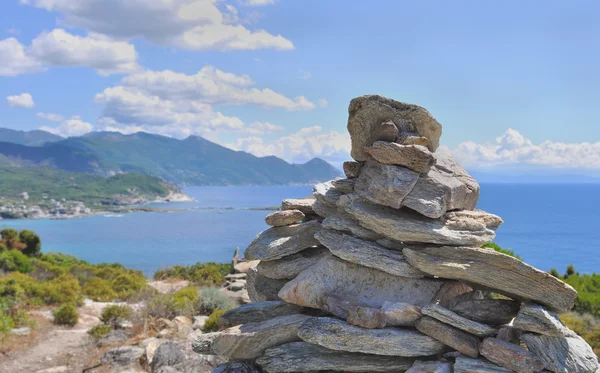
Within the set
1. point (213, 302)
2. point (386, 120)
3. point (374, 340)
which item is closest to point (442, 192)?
point (386, 120)

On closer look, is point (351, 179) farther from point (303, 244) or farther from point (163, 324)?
point (163, 324)

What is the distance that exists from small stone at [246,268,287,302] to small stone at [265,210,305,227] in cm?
102

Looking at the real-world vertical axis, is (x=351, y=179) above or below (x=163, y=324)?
above

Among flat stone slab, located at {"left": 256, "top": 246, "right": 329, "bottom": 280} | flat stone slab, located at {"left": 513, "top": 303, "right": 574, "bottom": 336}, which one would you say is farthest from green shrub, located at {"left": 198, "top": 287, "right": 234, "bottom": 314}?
flat stone slab, located at {"left": 513, "top": 303, "right": 574, "bottom": 336}

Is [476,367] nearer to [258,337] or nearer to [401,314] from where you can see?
[401,314]

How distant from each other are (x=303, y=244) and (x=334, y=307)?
160 cm

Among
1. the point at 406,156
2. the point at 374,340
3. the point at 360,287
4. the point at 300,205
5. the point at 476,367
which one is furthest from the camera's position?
the point at 300,205

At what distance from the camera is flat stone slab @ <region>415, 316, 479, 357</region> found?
6.71 m

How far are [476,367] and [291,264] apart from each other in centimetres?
348

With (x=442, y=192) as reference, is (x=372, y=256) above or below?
below

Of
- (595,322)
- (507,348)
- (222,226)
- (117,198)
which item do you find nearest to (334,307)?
(507,348)

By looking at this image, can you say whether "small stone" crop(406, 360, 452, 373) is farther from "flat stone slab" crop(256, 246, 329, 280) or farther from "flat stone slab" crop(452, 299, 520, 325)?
"flat stone slab" crop(256, 246, 329, 280)

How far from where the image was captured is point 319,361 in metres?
7.29

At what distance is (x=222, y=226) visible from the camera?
359ft
